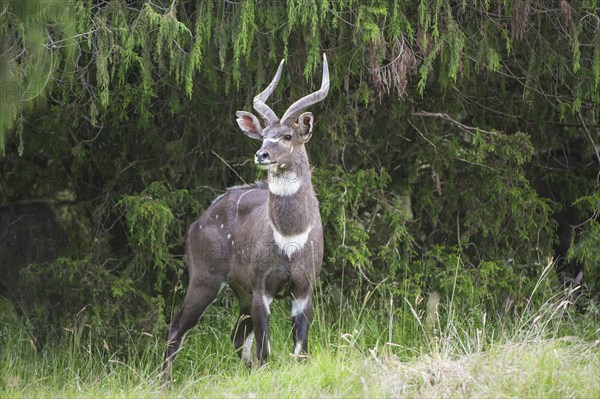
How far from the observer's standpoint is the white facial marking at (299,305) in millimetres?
6902

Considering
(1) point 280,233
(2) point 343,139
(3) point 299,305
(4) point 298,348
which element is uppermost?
(2) point 343,139

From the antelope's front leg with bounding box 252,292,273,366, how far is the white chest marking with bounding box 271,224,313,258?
373 millimetres

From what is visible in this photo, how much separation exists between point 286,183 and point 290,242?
45cm

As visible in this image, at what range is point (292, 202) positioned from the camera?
6969 mm

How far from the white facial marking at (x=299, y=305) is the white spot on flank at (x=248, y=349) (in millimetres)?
837

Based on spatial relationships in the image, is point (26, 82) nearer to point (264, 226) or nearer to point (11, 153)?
point (264, 226)

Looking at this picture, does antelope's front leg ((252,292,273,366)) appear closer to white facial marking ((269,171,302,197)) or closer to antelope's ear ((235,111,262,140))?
white facial marking ((269,171,302,197))

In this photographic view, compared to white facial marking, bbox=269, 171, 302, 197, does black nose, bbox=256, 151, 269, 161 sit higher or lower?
higher

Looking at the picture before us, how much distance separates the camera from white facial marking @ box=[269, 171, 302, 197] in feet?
23.0

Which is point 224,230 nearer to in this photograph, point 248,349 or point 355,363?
point 248,349

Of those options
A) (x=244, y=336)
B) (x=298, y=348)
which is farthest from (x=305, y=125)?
(x=244, y=336)

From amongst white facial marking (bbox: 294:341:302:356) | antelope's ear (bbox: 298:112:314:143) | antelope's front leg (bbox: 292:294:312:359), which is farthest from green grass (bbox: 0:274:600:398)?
antelope's ear (bbox: 298:112:314:143)

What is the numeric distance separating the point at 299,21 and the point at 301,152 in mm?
1107

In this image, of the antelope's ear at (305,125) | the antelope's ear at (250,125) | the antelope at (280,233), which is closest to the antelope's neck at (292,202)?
the antelope at (280,233)
